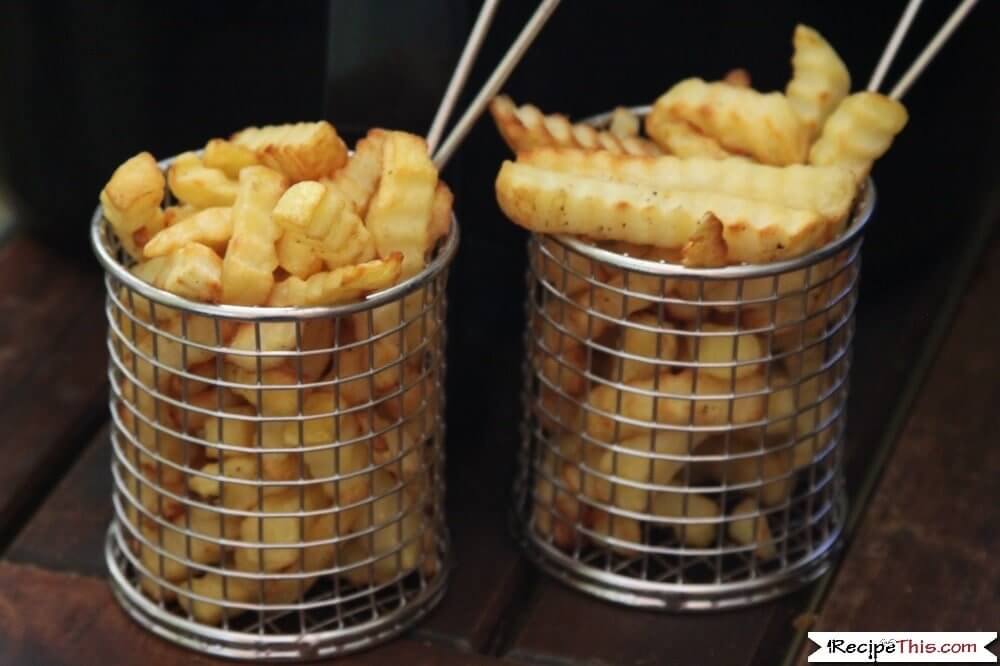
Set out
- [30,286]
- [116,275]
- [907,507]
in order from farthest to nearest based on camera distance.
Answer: [30,286]
[907,507]
[116,275]

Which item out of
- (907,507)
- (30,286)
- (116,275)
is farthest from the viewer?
(30,286)

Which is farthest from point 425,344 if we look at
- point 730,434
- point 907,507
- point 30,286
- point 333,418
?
point 30,286

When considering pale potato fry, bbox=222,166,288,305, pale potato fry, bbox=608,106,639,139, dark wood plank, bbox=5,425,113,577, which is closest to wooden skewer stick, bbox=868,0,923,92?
pale potato fry, bbox=608,106,639,139

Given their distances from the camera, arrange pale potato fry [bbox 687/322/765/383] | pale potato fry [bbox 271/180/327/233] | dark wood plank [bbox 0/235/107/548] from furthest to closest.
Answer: dark wood plank [bbox 0/235/107/548] → pale potato fry [bbox 687/322/765/383] → pale potato fry [bbox 271/180/327/233]

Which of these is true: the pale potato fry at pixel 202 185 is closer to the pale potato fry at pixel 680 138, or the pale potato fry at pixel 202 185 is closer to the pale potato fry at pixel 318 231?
the pale potato fry at pixel 318 231

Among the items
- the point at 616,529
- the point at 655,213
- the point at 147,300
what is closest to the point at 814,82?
the point at 655,213

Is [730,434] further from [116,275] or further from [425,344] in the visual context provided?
[116,275]

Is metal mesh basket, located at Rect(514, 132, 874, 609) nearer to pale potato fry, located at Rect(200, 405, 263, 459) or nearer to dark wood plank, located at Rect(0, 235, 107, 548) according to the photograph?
pale potato fry, located at Rect(200, 405, 263, 459)
